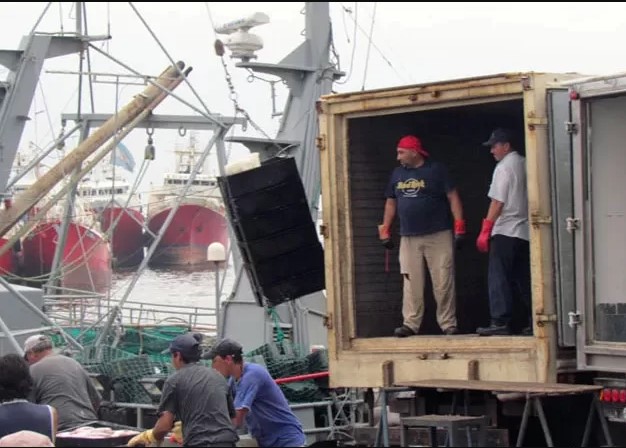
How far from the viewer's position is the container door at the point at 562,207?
9.89 m

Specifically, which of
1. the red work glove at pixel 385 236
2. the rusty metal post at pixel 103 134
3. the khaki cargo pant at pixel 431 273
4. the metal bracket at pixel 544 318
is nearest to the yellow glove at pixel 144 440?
the metal bracket at pixel 544 318

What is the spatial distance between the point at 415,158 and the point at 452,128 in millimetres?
1045

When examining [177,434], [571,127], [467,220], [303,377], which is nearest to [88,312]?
[303,377]

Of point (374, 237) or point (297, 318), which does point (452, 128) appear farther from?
point (297, 318)

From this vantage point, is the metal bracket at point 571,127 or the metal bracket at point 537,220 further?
the metal bracket at point 537,220

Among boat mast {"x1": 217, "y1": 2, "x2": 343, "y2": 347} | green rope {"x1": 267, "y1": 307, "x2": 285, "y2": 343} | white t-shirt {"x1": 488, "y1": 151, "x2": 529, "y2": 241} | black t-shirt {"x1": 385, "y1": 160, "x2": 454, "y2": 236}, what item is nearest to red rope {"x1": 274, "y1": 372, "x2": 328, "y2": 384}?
green rope {"x1": 267, "y1": 307, "x2": 285, "y2": 343}

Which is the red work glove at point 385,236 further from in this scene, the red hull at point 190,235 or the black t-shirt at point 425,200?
the red hull at point 190,235

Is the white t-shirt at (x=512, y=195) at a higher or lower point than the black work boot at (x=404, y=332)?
higher

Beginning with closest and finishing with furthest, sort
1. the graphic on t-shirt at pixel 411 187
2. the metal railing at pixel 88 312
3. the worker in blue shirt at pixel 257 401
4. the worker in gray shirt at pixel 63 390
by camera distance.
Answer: the worker in blue shirt at pixel 257 401
the worker in gray shirt at pixel 63 390
the graphic on t-shirt at pixel 411 187
the metal railing at pixel 88 312

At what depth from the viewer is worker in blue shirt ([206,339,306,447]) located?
9383mm

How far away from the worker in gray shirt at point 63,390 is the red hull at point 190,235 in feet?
141

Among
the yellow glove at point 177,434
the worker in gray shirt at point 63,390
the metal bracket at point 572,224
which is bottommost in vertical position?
the yellow glove at point 177,434

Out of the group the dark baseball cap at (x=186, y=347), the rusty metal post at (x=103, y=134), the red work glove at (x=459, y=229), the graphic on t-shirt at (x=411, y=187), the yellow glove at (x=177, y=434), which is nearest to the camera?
the dark baseball cap at (x=186, y=347)

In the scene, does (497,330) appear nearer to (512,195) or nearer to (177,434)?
(512,195)
